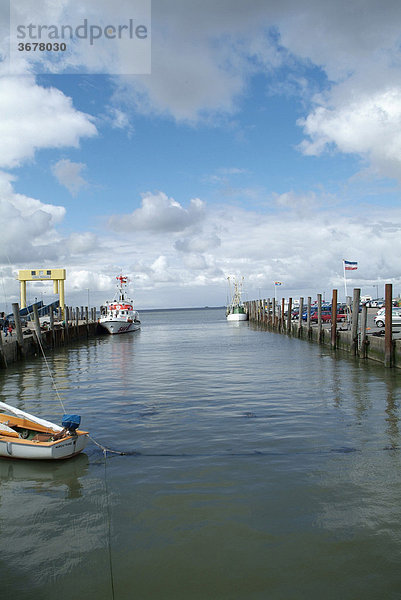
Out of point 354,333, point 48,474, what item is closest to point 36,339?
point 354,333

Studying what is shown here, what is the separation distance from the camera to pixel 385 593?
564 centimetres

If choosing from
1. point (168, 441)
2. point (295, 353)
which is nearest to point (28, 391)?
→ point (168, 441)

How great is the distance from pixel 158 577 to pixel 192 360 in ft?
77.9

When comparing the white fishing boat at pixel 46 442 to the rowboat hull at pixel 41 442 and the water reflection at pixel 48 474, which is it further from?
the water reflection at pixel 48 474

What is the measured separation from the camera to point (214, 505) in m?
7.98

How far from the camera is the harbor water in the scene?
6000mm

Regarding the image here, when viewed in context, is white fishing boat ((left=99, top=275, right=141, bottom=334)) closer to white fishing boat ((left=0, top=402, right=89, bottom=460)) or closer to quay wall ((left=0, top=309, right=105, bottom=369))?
quay wall ((left=0, top=309, right=105, bottom=369))

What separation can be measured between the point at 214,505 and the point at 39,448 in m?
4.03

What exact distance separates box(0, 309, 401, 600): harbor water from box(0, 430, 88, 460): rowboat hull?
0.69 feet

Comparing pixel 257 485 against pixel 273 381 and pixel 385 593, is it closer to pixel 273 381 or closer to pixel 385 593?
pixel 385 593

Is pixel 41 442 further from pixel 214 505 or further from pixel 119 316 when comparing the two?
pixel 119 316

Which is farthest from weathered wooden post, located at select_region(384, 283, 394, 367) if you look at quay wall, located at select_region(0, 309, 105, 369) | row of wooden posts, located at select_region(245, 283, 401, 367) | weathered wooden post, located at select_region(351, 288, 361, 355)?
quay wall, located at select_region(0, 309, 105, 369)

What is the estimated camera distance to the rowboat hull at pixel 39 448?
9867 millimetres

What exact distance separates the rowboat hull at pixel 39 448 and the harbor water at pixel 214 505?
0.69ft
